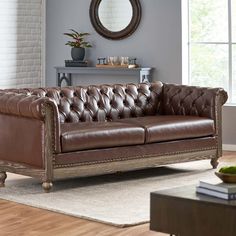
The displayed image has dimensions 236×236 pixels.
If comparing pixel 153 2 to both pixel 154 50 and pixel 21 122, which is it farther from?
pixel 21 122

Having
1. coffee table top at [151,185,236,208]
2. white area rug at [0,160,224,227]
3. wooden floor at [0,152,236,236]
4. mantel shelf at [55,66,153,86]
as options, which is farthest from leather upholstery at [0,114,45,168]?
mantel shelf at [55,66,153,86]

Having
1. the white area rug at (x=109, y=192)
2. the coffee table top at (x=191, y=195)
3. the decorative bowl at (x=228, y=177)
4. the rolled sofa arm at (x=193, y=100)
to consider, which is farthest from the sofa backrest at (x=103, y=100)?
the decorative bowl at (x=228, y=177)

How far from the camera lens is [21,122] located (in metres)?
6.19

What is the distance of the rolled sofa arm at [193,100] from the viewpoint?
7.16m

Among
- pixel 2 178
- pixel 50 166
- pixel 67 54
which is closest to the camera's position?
pixel 50 166

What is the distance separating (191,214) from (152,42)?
509 centimetres

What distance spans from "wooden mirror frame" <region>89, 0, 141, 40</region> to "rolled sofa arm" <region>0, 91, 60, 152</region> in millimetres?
3009

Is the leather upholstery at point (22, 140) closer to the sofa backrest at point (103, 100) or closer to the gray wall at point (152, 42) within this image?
the sofa backrest at point (103, 100)

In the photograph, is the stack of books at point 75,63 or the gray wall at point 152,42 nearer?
the gray wall at point 152,42

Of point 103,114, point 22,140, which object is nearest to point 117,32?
point 103,114

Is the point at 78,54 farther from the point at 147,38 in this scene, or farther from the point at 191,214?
the point at 191,214

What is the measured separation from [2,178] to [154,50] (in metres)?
3.12

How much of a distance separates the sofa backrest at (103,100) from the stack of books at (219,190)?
2722 millimetres

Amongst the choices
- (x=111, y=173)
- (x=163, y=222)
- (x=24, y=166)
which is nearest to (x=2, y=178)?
(x=24, y=166)
